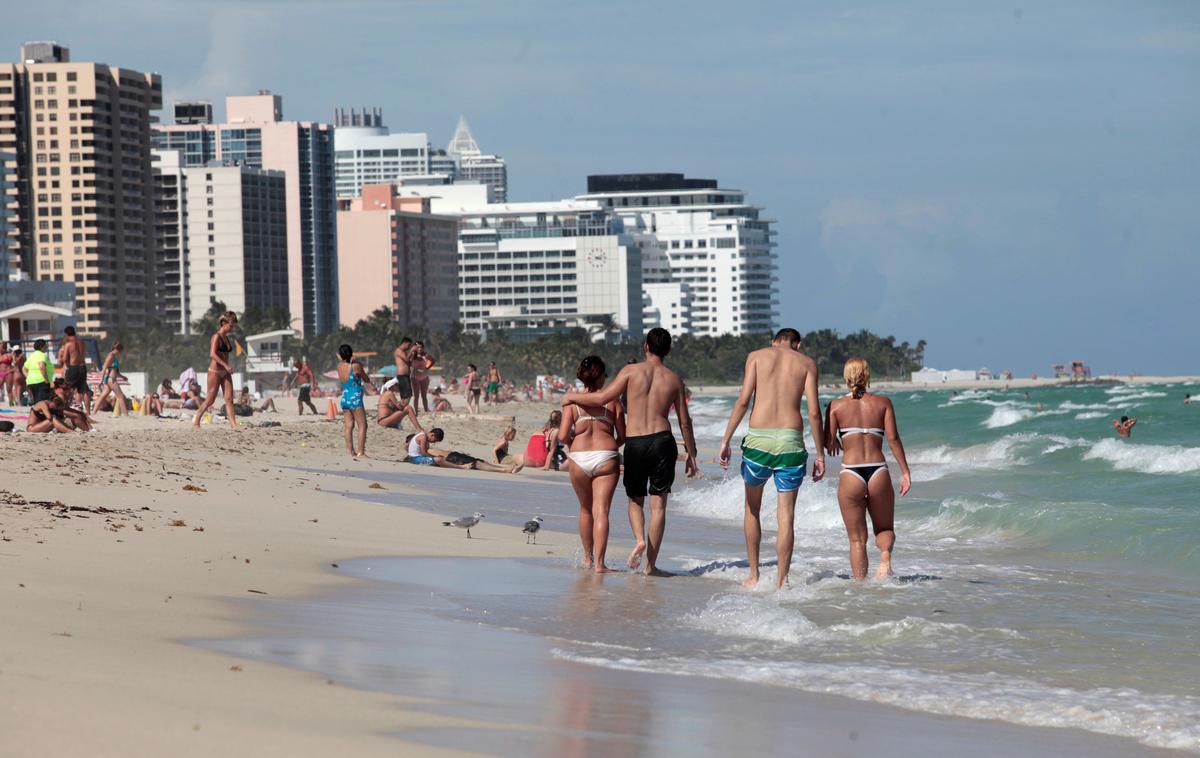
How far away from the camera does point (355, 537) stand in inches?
420

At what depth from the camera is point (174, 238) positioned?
164625 millimetres

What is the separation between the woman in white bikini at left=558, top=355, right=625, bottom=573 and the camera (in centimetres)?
938

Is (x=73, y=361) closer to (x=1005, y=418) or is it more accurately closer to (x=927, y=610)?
(x=927, y=610)

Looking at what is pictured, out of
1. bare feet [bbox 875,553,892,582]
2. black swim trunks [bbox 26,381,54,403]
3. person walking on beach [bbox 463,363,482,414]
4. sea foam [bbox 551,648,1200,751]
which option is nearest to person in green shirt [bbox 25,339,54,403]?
black swim trunks [bbox 26,381,54,403]

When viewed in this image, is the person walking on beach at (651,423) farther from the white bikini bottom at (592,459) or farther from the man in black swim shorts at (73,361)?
the man in black swim shorts at (73,361)

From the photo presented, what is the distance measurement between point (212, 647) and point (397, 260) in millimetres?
171074

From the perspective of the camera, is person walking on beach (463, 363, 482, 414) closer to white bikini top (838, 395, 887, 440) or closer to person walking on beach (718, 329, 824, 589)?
white bikini top (838, 395, 887, 440)

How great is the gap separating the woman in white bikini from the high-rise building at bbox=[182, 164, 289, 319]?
518 ft

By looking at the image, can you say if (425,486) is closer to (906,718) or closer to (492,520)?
(492,520)

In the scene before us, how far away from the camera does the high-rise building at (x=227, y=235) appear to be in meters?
164

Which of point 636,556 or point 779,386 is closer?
point 779,386

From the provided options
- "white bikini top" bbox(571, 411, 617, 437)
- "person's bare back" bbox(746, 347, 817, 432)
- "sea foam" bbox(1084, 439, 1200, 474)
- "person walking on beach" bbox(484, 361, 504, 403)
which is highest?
"person's bare back" bbox(746, 347, 817, 432)

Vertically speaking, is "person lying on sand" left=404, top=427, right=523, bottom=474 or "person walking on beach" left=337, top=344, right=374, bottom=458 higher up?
"person walking on beach" left=337, top=344, right=374, bottom=458

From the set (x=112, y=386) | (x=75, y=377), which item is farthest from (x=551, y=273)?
(x=75, y=377)
